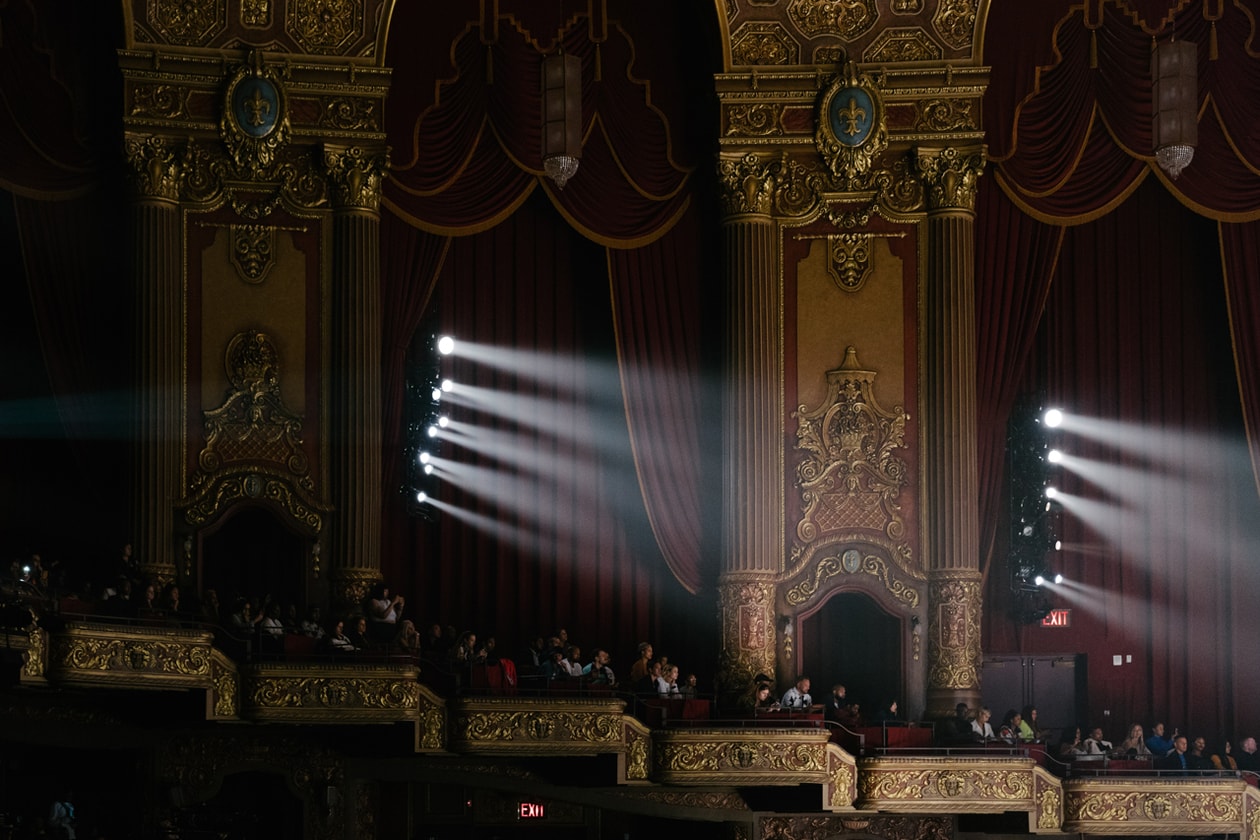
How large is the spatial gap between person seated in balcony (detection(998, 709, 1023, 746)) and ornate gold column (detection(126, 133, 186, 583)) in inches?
333

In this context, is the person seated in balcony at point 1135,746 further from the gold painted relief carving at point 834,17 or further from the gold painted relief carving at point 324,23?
the gold painted relief carving at point 324,23

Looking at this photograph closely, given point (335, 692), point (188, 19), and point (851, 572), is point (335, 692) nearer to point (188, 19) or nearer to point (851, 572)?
point (851, 572)

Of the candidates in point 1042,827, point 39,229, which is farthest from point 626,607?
point 39,229

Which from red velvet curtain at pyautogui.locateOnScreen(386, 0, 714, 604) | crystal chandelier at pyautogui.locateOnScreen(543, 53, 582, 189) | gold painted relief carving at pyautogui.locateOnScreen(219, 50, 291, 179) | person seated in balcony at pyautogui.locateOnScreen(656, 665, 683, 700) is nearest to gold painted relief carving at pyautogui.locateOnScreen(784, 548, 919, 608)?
red velvet curtain at pyautogui.locateOnScreen(386, 0, 714, 604)

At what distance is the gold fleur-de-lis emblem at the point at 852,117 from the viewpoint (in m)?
24.9

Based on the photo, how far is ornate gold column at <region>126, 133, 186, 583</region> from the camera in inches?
925

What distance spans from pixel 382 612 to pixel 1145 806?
7752 millimetres

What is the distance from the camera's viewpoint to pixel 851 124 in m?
24.9

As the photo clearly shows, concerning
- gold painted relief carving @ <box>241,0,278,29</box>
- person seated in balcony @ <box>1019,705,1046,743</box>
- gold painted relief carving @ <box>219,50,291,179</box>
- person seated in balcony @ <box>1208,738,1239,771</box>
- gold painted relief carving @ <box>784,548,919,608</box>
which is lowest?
person seated in balcony @ <box>1208,738,1239,771</box>

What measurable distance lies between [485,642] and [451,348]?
3.35 metres

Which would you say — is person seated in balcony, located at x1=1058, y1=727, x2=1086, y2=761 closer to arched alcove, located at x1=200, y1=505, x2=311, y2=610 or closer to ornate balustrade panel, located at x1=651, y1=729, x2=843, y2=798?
ornate balustrade panel, located at x1=651, y1=729, x2=843, y2=798

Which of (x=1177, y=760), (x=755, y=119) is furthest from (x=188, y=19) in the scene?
(x=1177, y=760)

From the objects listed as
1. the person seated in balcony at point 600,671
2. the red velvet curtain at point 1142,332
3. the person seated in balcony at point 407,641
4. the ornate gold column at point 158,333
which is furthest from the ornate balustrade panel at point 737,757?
the ornate gold column at point 158,333

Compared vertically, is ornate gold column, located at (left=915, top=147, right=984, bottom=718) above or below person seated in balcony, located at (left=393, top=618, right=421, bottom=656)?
above
